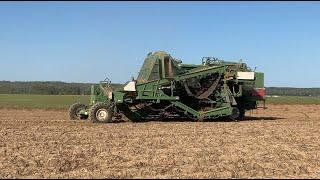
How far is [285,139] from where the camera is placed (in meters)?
13.4

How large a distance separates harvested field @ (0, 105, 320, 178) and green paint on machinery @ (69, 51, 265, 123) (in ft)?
13.1

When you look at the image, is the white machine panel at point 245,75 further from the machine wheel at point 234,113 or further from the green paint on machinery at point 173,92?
the machine wheel at point 234,113

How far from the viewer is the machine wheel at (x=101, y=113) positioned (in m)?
18.6

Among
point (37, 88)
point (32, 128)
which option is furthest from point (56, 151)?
point (37, 88)

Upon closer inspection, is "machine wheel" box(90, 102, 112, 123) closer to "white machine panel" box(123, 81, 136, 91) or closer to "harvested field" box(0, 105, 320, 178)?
"white machine panel" box(123, 81, 136, 91)

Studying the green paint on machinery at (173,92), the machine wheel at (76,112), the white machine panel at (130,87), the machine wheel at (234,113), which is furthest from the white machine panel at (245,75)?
the machine wheel at (76,112)

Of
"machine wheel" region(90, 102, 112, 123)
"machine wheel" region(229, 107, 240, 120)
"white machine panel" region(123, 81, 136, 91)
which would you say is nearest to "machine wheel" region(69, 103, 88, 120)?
"machine wheel" region(90, 102, 112, 123)

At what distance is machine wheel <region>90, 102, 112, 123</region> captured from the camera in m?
18.6

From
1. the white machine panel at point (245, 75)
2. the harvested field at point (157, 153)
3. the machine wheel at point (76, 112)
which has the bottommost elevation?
the harvested field at point (157, 153)

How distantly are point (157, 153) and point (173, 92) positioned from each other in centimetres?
931

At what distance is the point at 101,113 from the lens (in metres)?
18.8

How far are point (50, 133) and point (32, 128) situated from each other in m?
1.76

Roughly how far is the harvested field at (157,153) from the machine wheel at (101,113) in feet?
10.9

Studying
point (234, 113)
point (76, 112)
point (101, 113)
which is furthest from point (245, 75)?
point (76, 112)
